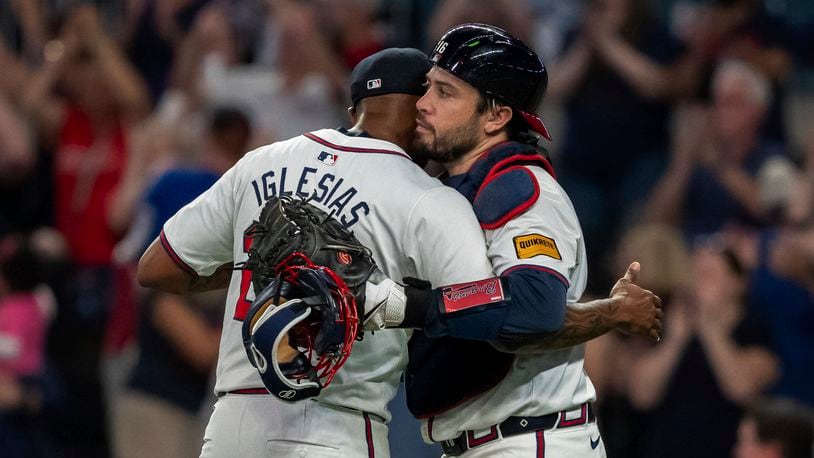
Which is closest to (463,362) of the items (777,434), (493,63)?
(493,63)

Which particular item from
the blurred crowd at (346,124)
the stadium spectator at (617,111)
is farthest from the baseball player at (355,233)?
the stadium spectator at (617,111)

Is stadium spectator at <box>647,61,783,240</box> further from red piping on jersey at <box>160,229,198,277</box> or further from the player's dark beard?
red piping on jersey at <box>160,229,198,277</box>

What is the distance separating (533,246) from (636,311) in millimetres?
423

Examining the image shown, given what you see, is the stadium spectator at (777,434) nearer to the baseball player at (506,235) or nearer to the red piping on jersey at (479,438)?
the baseball player at (506,235)

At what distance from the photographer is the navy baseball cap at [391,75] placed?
13.8 ft

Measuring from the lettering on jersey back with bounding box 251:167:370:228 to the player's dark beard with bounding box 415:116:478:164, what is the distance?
0.33m

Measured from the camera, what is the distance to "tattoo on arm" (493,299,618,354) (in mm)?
3820

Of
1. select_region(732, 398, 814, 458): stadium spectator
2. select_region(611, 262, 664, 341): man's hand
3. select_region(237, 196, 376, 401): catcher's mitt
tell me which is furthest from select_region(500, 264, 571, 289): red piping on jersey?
select_region(732, 398, 814, 458): stadium spectator

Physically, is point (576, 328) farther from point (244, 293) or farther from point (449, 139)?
point (244, 293)

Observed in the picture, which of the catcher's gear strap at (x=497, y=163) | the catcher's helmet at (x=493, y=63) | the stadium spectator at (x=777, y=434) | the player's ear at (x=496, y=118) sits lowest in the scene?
the stadium spectator at (x=777, y=434)

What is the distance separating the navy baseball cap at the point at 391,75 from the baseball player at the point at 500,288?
0.21 ft

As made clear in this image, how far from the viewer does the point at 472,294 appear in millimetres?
3734

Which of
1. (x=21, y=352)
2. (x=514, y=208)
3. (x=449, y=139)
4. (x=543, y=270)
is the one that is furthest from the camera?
(x=21, y=352)

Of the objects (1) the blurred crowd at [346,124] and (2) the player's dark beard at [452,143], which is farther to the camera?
(1) the blurred crowd at [346,124]
